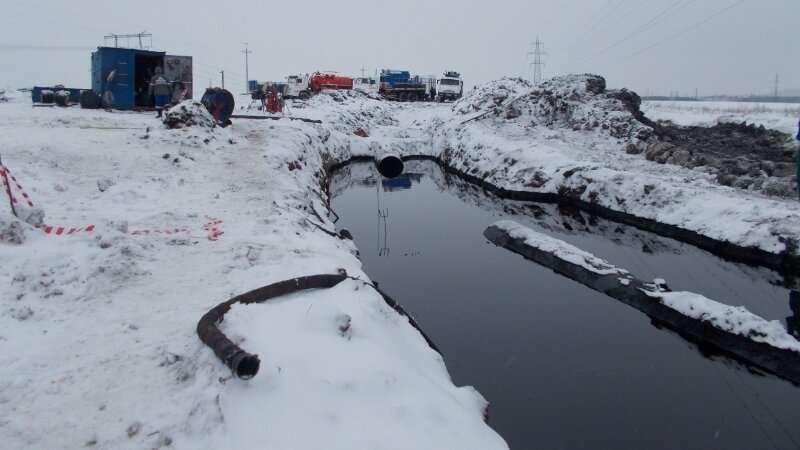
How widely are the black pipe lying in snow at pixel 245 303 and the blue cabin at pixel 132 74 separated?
18048 mm

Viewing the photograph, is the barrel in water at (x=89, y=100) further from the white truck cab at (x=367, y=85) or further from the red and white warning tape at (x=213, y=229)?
the white truck cab at (x=367, y=85)

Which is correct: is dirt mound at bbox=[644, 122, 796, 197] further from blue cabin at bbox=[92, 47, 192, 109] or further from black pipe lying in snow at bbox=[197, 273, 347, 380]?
blue cabin at bbox=[92, 47, 192, 109]

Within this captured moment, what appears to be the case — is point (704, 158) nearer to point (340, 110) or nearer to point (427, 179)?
point (427, 179)

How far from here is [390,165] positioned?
23594 mm

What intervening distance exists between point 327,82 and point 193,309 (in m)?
48.3

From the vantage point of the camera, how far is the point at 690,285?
1054cm

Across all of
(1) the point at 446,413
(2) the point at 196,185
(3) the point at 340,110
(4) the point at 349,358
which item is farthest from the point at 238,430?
(3) the point at 340,110

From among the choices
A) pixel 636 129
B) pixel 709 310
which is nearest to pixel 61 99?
pixel 709 310

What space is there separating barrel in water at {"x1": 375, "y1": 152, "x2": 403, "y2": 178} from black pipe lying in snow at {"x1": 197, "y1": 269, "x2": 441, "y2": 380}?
1654 cm

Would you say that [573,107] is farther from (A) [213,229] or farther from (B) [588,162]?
(A) [213,229]

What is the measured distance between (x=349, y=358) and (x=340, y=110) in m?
30.0

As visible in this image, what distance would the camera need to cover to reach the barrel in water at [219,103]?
17.1 metres

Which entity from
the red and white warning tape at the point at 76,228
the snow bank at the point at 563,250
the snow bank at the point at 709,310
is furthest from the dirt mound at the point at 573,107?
the red and white warning tape at the point at 76,228

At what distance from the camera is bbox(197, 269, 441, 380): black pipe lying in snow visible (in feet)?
12.9
